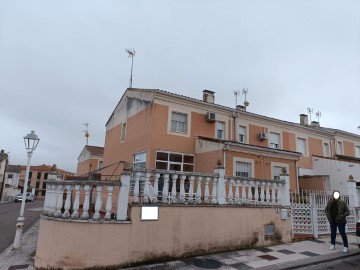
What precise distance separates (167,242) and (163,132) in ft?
28.8

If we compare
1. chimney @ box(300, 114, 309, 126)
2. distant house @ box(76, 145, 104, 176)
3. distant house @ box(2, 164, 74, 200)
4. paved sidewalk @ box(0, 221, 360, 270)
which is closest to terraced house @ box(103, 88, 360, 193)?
chimney @ box(300, 114, 309, 126)

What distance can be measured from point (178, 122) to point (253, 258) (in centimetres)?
984

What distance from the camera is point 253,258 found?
725cm

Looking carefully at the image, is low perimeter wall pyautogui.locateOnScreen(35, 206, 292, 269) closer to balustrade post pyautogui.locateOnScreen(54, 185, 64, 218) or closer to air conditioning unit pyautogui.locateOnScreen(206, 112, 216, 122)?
balustrade post pyautogui.locateOnScreen(54, 185, 64, 218)

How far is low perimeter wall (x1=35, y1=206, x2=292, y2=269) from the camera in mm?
6027

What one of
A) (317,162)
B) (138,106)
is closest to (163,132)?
(138,106)

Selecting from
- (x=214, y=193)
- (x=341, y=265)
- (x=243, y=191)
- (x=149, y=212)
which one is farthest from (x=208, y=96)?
(x=341, y=265)

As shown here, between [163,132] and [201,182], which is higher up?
[163,132]

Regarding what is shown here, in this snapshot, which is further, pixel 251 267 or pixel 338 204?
pixel 338 204

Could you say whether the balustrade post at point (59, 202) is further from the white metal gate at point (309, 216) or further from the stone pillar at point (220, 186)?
the white metal gate at point (309, 216)

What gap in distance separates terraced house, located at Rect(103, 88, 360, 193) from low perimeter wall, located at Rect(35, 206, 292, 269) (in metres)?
6.18

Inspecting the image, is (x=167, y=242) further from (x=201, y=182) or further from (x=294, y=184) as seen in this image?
(x=294, y=184)

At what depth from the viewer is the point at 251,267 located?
258 inches

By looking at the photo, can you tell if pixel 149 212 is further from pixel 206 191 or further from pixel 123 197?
pixel 206 191
